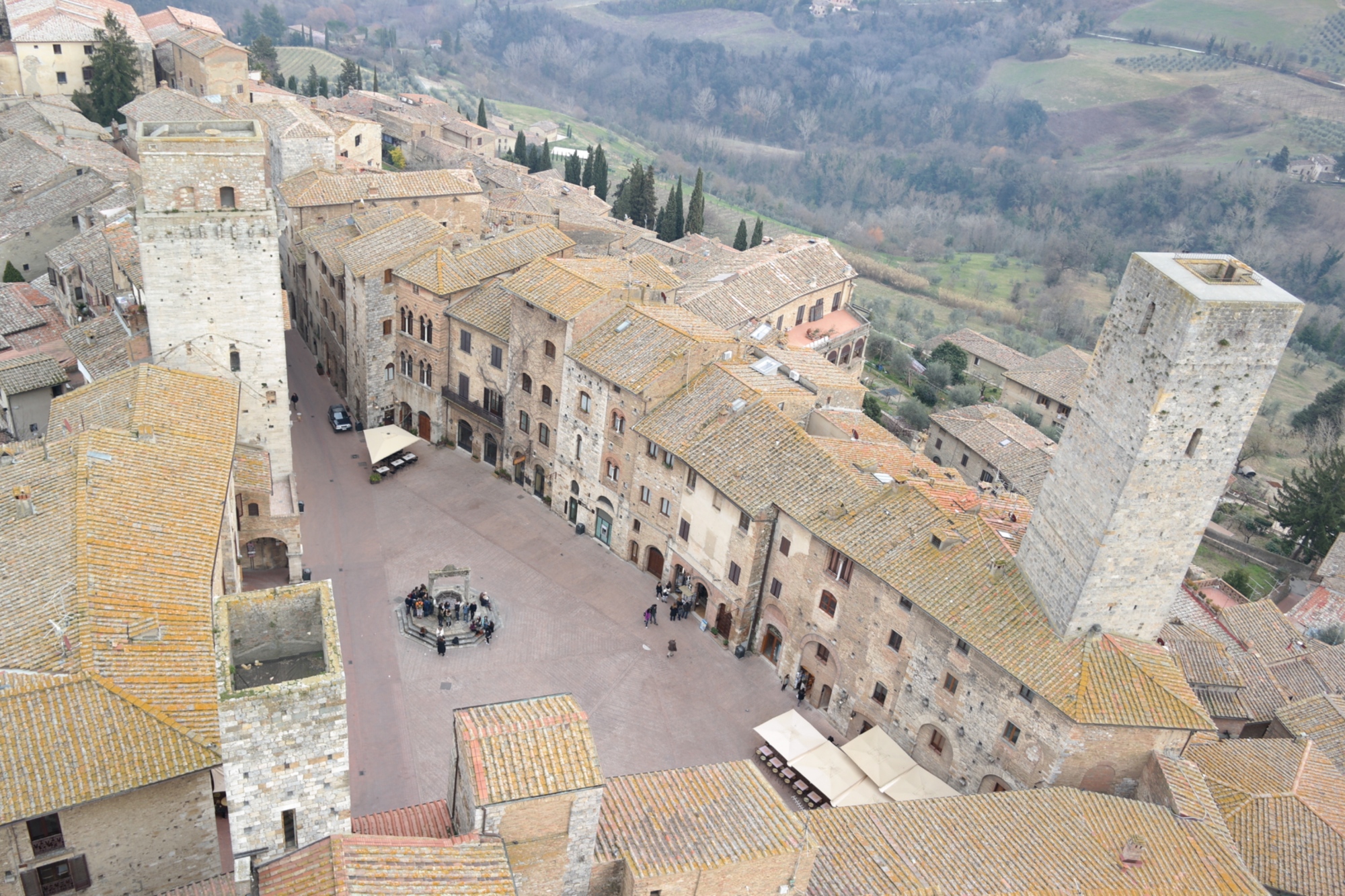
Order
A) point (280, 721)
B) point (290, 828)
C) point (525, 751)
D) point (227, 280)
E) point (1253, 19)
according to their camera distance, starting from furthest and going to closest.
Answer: point (1253, 19)
point (227, 280)
point (525, 751)
point (290, 828)
point (280, 721)

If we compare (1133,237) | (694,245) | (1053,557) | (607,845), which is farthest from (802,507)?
(1133,237)

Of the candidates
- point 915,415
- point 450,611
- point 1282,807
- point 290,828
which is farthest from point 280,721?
point 915,415

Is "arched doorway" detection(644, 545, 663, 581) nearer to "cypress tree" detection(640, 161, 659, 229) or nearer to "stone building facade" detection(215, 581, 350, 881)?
"stone building facade" detection(215, 581, 350, 881)

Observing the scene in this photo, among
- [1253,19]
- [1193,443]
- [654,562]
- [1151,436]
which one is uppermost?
[1151,436]

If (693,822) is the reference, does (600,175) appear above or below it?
below

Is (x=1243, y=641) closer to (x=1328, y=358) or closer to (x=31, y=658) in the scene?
(x=31, y=658)

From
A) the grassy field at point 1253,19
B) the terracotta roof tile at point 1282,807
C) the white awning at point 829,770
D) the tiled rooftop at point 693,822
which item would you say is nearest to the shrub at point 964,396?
the terracotta roof tile at point 1282,807

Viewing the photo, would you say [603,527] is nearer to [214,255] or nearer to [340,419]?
[340,419]
